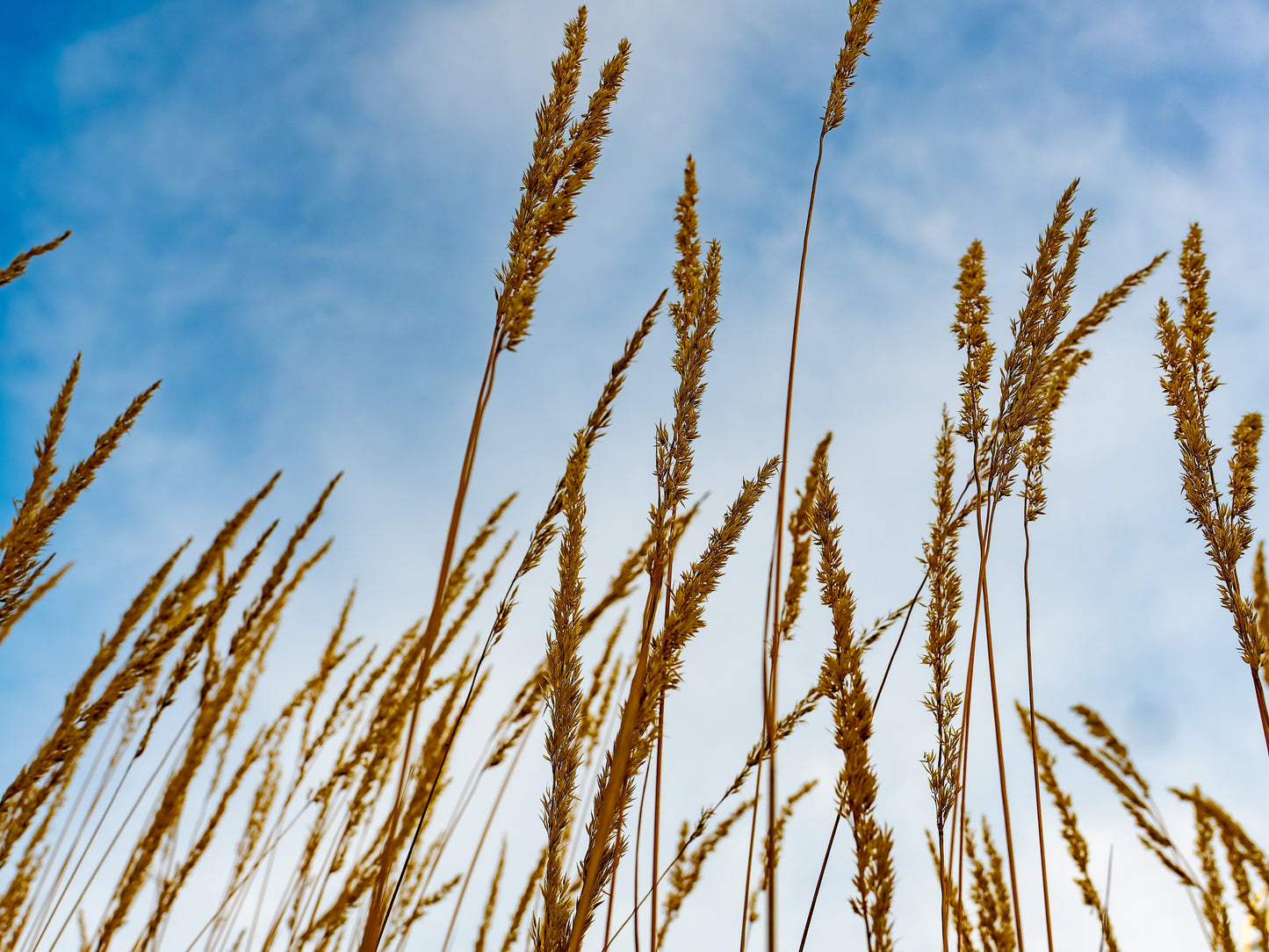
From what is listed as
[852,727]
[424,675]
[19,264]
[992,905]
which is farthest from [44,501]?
[992,905]

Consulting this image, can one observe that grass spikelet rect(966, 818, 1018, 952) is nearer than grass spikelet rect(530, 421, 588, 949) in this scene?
No

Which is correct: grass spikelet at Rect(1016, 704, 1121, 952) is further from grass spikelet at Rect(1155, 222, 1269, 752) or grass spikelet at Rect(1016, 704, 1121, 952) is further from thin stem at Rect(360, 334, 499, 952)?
thin stem at Rect(360, 334, 499, 952)

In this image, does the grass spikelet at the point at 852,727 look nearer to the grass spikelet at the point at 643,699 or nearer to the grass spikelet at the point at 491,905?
the grass spikelet at the point at 643,699

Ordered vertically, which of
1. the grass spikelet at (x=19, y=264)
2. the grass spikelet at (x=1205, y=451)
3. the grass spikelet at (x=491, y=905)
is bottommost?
the grass spikelet at (x=491, y=905)

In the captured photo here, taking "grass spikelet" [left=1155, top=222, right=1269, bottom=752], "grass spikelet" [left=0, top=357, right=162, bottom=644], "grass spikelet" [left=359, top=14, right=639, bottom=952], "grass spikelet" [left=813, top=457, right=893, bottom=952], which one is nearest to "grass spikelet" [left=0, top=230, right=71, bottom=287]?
"grass spikelet" [left=0, top=357, right=162, bottom=644]

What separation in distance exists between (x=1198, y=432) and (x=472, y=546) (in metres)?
2.02

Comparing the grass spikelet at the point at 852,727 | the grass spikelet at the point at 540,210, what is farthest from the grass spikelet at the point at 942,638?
the grass spikelet at the point at 540,210

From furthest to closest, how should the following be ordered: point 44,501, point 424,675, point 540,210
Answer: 1. point 44,501
2. point 540,210
3. point 424,675

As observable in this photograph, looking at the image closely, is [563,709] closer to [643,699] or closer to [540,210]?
[643,699]

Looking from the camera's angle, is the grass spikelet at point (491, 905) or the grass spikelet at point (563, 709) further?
the grass spikelet at point (491, 905)

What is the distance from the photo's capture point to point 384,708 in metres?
2.15

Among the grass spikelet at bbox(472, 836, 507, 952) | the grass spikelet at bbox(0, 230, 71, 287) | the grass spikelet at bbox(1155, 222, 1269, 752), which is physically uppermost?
the grass spikelet at bbox(1155, 222, 1269, 752)

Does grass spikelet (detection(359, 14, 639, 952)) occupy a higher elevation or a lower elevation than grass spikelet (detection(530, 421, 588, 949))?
higher

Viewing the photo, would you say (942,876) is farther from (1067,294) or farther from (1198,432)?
(1198,432)
